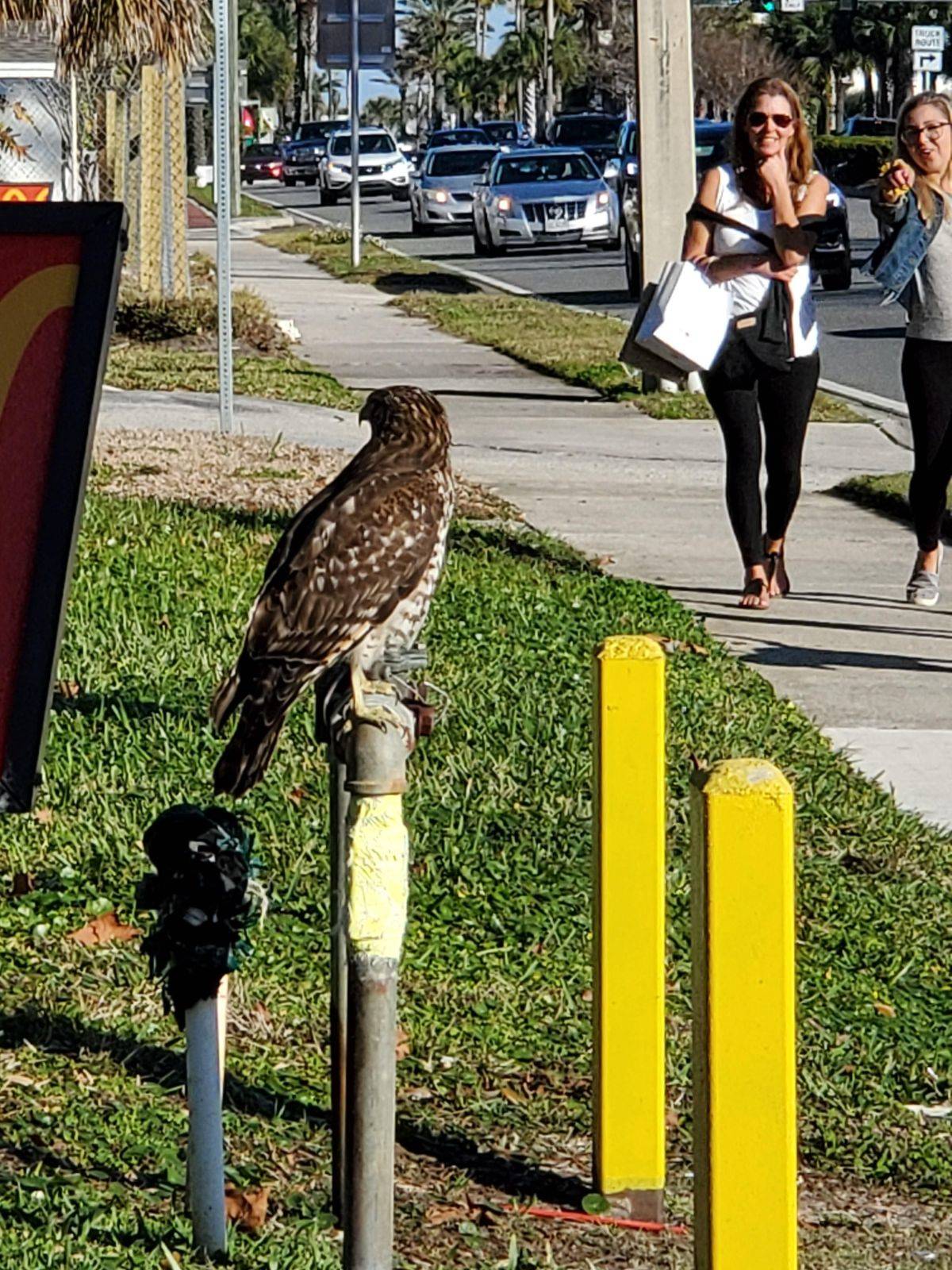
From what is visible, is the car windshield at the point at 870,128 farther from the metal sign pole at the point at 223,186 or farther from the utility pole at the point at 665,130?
the metal sign pole at the point at 223,186

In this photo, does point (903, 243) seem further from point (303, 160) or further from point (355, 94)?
point (303, 160)

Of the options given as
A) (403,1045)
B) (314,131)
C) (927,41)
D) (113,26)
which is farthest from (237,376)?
(314,131)

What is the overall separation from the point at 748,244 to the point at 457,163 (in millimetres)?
34943

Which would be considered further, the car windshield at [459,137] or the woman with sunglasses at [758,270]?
the car windshield at [459,137]

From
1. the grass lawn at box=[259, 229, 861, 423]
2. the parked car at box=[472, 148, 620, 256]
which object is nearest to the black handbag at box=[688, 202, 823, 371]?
the grass lawn at box=[259, 229, 861, 423]

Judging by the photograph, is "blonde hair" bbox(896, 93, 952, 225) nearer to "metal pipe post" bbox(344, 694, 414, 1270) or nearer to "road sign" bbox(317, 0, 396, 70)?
"metal pipe post" bbox(344, 694, 414, 1270)

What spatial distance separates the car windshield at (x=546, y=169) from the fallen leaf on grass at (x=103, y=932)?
103 feet

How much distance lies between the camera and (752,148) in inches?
339

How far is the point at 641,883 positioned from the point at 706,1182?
920mm

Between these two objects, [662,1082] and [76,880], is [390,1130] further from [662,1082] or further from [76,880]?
[76,880]

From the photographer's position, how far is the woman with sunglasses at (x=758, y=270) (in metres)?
8.57

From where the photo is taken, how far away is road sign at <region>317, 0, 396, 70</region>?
27719 mm

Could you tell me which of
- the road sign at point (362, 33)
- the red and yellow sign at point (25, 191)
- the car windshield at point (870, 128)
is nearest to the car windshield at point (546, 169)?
the road sign at point (362, 33)

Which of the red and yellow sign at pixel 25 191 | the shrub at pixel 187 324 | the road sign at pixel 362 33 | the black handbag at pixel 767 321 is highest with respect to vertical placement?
the road sign at pixel 362 33
